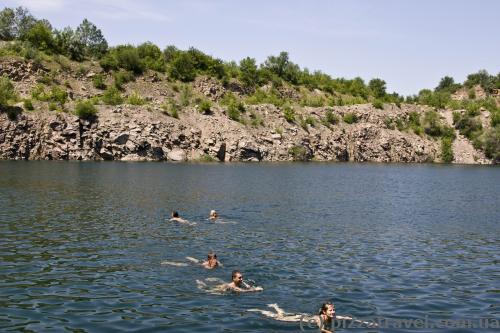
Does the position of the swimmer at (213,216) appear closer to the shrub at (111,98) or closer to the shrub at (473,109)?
the shrub at (111,98)

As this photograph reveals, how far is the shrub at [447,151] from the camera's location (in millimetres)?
170375

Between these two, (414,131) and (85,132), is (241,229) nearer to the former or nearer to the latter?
(85,132)

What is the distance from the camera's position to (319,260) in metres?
33.2

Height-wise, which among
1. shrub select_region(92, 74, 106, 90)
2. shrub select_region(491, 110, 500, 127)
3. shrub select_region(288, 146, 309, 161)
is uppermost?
shrub select_region(92, 74, 106, 90)

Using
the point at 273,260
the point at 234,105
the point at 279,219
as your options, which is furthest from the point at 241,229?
the point at 234,105

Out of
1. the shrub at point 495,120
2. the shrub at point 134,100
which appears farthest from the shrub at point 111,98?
the shrub at point 495,120

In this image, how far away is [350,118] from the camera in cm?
17175

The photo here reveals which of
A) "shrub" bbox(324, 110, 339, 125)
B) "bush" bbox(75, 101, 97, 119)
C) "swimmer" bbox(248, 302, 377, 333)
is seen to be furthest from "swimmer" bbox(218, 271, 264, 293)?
"shrub" bbox(324, 110, 339, 125)

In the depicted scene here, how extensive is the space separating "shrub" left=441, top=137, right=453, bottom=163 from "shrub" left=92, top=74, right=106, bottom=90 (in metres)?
114

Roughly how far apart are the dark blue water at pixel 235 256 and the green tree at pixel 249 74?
418ft

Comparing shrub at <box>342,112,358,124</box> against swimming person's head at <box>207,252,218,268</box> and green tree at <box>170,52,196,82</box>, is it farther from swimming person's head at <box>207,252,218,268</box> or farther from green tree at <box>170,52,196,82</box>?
swimming person's head at <box>207,252,218,268</box>

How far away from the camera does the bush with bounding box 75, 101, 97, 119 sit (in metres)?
133

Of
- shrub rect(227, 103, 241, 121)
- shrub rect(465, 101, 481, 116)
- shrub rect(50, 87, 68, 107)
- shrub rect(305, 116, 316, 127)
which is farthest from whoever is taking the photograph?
shrub rect(465, 101, 481, 116)

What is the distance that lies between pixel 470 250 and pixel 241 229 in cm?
1865
